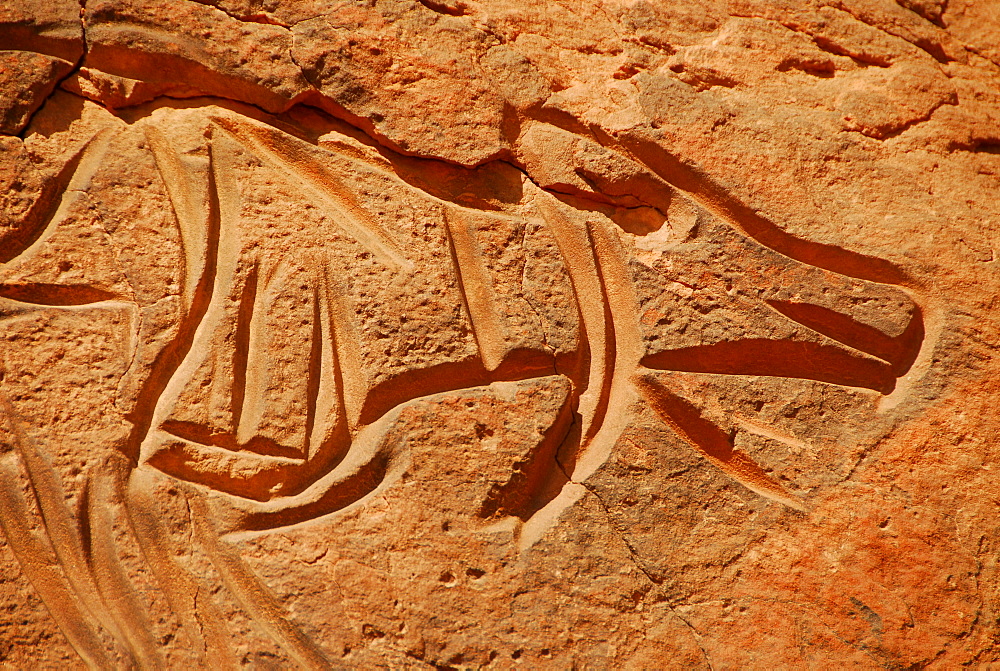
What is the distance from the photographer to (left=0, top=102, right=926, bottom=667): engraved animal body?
1298mm

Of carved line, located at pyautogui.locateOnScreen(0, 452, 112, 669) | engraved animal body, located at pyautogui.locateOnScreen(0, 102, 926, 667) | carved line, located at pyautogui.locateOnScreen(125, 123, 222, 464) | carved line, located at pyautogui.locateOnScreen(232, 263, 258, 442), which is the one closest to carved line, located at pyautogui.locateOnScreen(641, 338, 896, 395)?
engraved animal body, located at pyautogui.locateOnScreen(0, 102, 926, 667)

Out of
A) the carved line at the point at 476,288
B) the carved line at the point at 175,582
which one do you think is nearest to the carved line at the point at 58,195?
the carved line at the point at 175,582

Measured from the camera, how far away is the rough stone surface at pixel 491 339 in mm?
1293

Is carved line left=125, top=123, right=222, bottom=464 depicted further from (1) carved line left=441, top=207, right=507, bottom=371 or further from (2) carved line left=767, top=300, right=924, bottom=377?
(2) carved line left=767, top=300, right=924, bottom=377

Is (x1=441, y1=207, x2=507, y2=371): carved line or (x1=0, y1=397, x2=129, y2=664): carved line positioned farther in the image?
(x1=441, y1=207, x2=507, y2=371): carved line

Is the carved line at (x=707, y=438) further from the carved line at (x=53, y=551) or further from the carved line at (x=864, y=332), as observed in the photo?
the carved line at (x=53, y=551)

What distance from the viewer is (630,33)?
5.26 feet

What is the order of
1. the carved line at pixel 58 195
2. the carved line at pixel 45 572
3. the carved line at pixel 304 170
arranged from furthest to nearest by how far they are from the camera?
the carved line at pixel 304 170
the carved line at pixel 58 195
the carved line at pixel 45 572

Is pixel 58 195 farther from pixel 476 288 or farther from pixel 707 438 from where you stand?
pixel 707 438

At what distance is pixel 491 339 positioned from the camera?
1423 mm

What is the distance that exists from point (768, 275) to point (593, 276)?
0.37m

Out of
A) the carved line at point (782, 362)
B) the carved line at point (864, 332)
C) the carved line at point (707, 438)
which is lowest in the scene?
the carved line at point (707, 438)

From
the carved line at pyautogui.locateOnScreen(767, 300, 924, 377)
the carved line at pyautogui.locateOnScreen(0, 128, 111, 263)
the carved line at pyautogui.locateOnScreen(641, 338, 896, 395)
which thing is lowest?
the carved line at pyautogui.locateOnScreen(641, 338, 896, 395)

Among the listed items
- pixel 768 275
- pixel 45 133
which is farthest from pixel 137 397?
pixel 768 275
